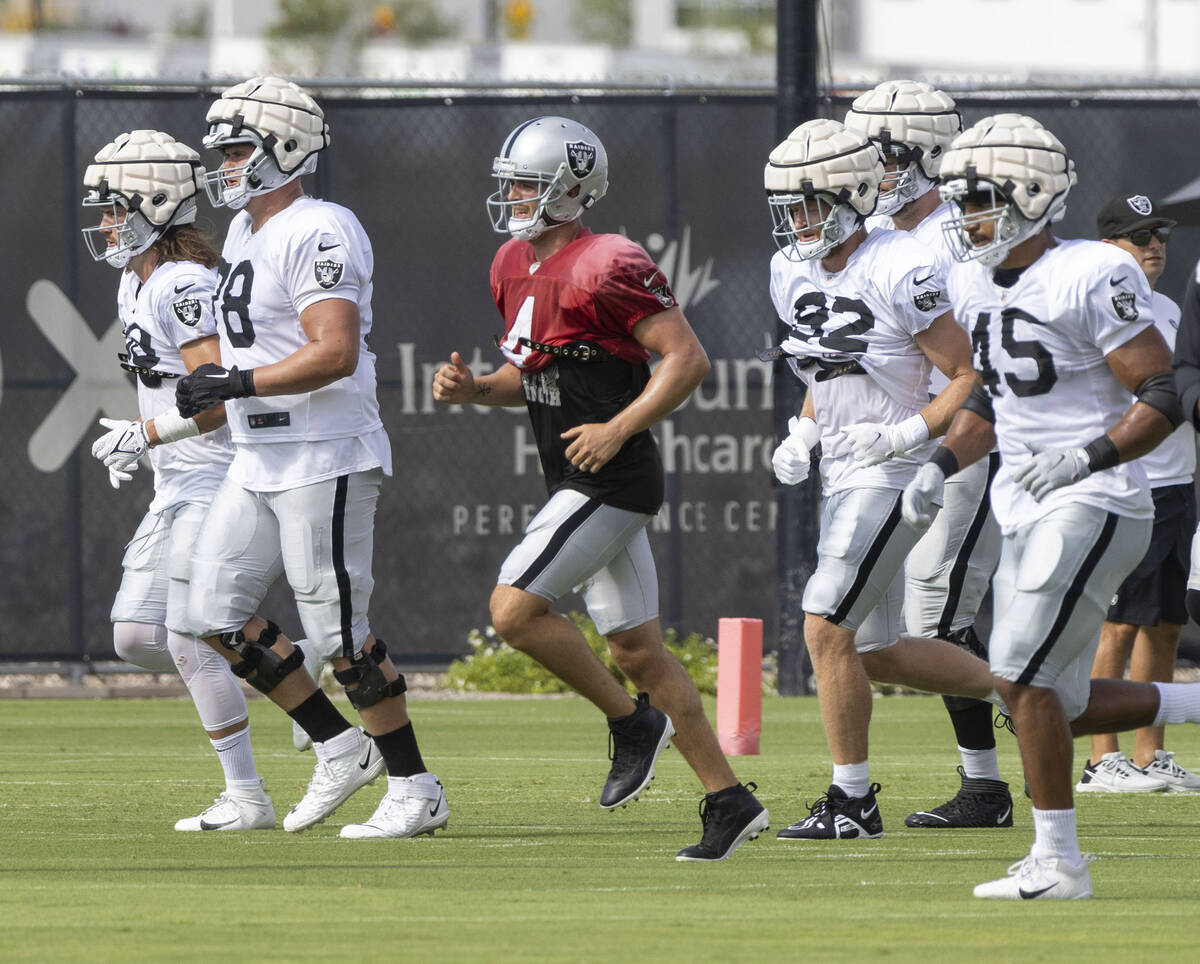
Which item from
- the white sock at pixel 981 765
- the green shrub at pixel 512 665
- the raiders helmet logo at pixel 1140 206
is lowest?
the green shrub at pixel 512 665

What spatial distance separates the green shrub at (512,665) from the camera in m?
13.4

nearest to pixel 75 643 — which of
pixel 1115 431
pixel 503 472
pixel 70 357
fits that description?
pixel 70 357

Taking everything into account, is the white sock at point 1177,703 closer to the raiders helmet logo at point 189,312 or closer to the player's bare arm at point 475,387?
the player's bare arm at point 475,387

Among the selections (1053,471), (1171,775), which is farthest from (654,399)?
(1171,775)

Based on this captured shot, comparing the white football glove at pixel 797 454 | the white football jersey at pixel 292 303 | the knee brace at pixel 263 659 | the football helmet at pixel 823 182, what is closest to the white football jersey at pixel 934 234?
the football helmet at pixel 823 182

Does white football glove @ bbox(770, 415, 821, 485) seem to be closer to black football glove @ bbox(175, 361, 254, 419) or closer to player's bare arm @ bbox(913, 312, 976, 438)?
player's bare arm @ bbox(913, 312, 976, 438)

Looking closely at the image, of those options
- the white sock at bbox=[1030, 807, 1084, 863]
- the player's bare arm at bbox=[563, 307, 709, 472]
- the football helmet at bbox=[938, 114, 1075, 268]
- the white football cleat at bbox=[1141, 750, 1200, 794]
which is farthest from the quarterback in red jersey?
the white football cleat at bbox=[1141, 750, 1200, 794]

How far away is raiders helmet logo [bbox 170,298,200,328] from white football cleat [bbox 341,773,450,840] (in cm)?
171

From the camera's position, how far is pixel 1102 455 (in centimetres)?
611

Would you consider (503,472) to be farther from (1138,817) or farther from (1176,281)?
(1138,817)

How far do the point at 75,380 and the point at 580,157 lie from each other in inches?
272

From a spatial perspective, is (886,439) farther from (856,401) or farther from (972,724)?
(972,724)

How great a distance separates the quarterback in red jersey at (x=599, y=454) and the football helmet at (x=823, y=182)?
67cm

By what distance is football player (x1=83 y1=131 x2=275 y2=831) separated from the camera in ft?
26.3
